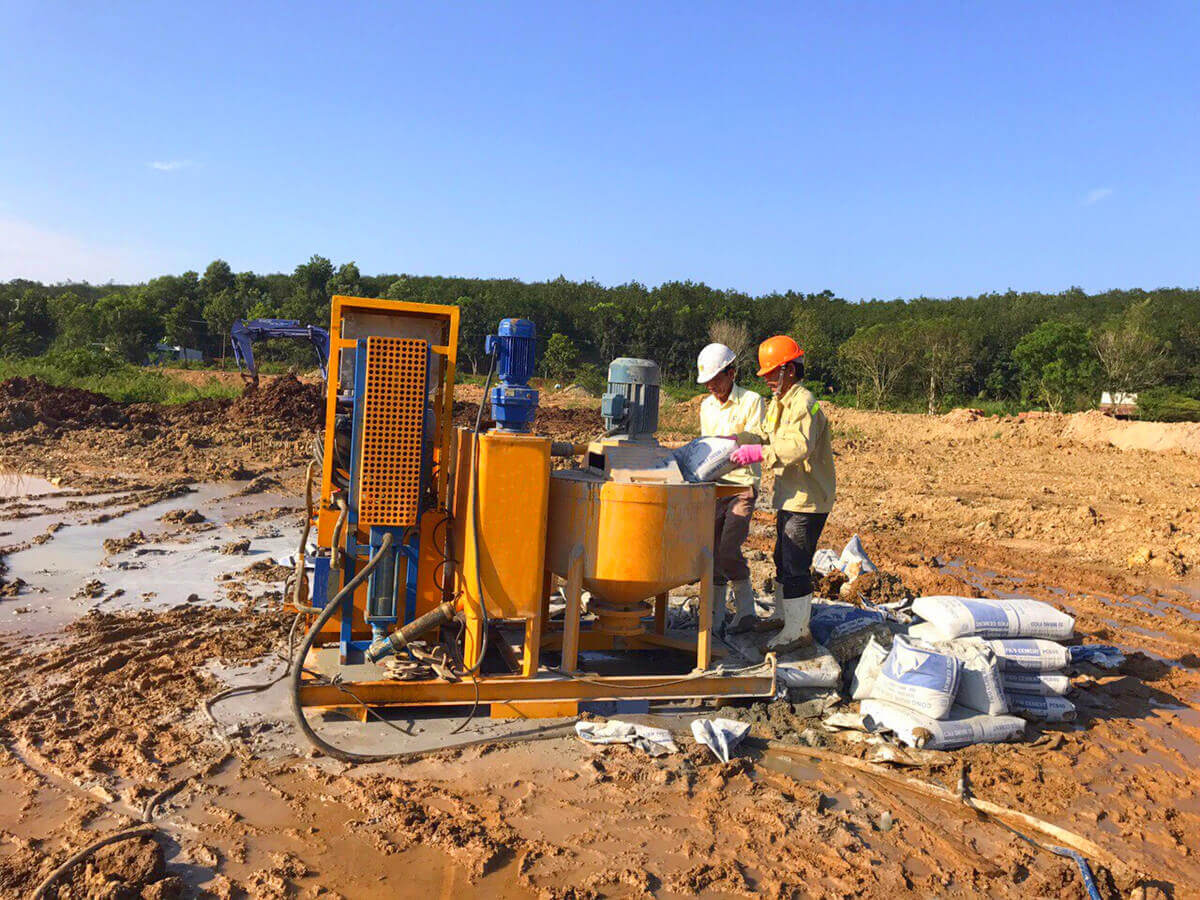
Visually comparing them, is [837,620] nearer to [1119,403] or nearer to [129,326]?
[1119,403]

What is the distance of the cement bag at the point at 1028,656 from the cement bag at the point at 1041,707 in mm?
157

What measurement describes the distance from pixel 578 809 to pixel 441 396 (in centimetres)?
231

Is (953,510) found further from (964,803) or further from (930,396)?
(930,396)

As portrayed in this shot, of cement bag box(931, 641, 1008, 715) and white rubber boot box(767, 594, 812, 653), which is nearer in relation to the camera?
cement bag box(931, 641, 1008, 715)

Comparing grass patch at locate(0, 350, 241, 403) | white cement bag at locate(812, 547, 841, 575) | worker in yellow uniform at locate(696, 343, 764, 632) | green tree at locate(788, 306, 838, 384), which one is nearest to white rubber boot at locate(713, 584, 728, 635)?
worker in yellow uniform at locate(696, 343, 764, 632)

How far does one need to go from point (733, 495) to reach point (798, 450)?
1.79ft

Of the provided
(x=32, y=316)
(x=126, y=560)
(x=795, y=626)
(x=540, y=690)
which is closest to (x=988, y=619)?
(x=795, y=626)

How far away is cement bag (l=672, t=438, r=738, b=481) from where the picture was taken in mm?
4504

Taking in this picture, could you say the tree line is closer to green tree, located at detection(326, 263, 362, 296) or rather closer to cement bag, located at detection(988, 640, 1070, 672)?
green tree, located at detection(326, 263, 362, 296)

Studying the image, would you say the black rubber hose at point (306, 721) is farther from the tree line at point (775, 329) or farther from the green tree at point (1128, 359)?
the green tree at point (1128, 359)

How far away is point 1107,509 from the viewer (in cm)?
1189

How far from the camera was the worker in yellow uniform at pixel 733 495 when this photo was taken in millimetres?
5039

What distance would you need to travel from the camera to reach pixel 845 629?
506cm

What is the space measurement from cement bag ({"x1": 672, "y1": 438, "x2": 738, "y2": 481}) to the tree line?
24768 mm
